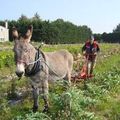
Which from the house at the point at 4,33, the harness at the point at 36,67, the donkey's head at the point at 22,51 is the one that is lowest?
the house at the point at 4,33

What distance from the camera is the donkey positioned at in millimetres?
9703

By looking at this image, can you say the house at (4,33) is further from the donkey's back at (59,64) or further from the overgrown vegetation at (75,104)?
the donkey's back at (59,64)

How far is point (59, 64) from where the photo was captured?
12406 millimetres

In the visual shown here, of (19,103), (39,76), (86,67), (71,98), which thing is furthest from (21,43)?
(86,67)

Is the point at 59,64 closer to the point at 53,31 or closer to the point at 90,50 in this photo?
the point at 90,50

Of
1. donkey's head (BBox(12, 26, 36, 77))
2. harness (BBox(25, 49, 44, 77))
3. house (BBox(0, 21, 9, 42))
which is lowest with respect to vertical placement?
house (BBox(0, 21, 9, 42))

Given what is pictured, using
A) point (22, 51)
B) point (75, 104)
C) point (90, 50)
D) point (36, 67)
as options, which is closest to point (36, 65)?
point (36, 67)

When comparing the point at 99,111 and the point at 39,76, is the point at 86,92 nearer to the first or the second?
the point at 99,111

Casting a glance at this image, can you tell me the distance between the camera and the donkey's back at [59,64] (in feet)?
37.8

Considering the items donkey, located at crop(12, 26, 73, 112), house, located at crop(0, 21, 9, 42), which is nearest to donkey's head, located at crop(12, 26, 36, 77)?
donkey, located at crop(12, 26, 73, 112)

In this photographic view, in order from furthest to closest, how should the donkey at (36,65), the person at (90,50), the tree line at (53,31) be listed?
1. the tree line at (53,31)
2. the person at (90,50)
3. the donkey at (36,65)

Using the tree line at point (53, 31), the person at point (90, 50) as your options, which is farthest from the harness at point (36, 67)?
the tree line at point (53, 31)

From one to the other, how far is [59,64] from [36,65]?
209cm

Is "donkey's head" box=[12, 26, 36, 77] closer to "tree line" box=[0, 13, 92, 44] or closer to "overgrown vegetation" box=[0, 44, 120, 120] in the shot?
"overgrown vegetation" box=[0, 44, 120, 120]
